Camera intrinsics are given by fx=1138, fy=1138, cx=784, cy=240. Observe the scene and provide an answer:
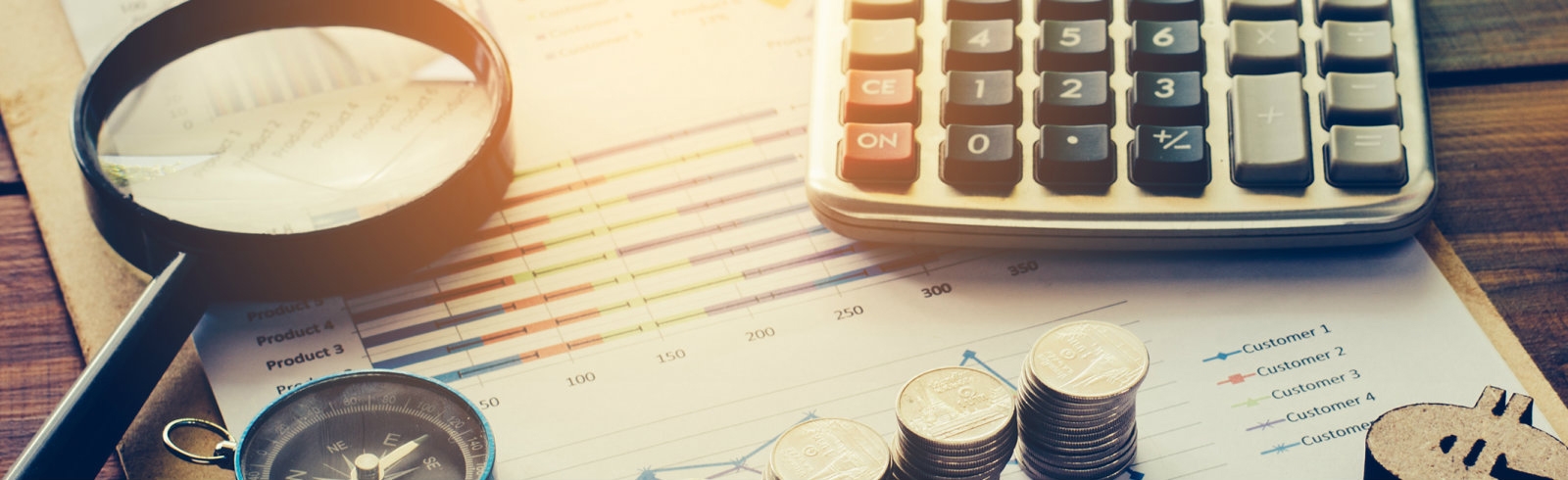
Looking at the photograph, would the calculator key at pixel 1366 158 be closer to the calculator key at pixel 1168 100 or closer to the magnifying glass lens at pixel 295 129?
the calculator key at pixel 1168 100

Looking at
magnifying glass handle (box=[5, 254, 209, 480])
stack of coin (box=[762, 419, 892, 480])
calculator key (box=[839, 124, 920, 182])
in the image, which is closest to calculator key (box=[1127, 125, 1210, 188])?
calculator key (box=[839, 124, 920, 182])

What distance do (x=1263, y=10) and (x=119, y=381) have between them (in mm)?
589

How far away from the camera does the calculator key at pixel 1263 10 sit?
61 cm

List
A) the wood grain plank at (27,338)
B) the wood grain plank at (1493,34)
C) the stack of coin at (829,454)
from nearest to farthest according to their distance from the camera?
1. the stack of coin at (829,454)
2. the wood grain plank at (27,338)
3. the wood grain plank at (1493,34)

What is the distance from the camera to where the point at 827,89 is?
610 millimetres

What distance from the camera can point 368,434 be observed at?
498mm

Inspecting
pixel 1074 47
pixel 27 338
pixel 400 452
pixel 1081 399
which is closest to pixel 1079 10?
pixel 1074 47

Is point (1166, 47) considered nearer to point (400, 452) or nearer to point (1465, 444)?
point (1465, 444)

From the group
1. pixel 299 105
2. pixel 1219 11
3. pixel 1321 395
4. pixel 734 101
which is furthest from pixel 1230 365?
pixel 299 105

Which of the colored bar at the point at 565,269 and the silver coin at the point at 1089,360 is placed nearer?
the silver coin at the point at 1089,360

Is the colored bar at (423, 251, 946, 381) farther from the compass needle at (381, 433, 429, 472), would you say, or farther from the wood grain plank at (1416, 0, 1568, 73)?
the wood grain plank at (1416, 0, 1568, 73)

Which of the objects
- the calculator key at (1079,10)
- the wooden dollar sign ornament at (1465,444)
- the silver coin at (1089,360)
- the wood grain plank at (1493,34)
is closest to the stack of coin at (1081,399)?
the silver coin at (1089,360)

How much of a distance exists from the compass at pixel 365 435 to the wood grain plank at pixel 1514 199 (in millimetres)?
494

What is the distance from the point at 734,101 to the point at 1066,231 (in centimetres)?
21
